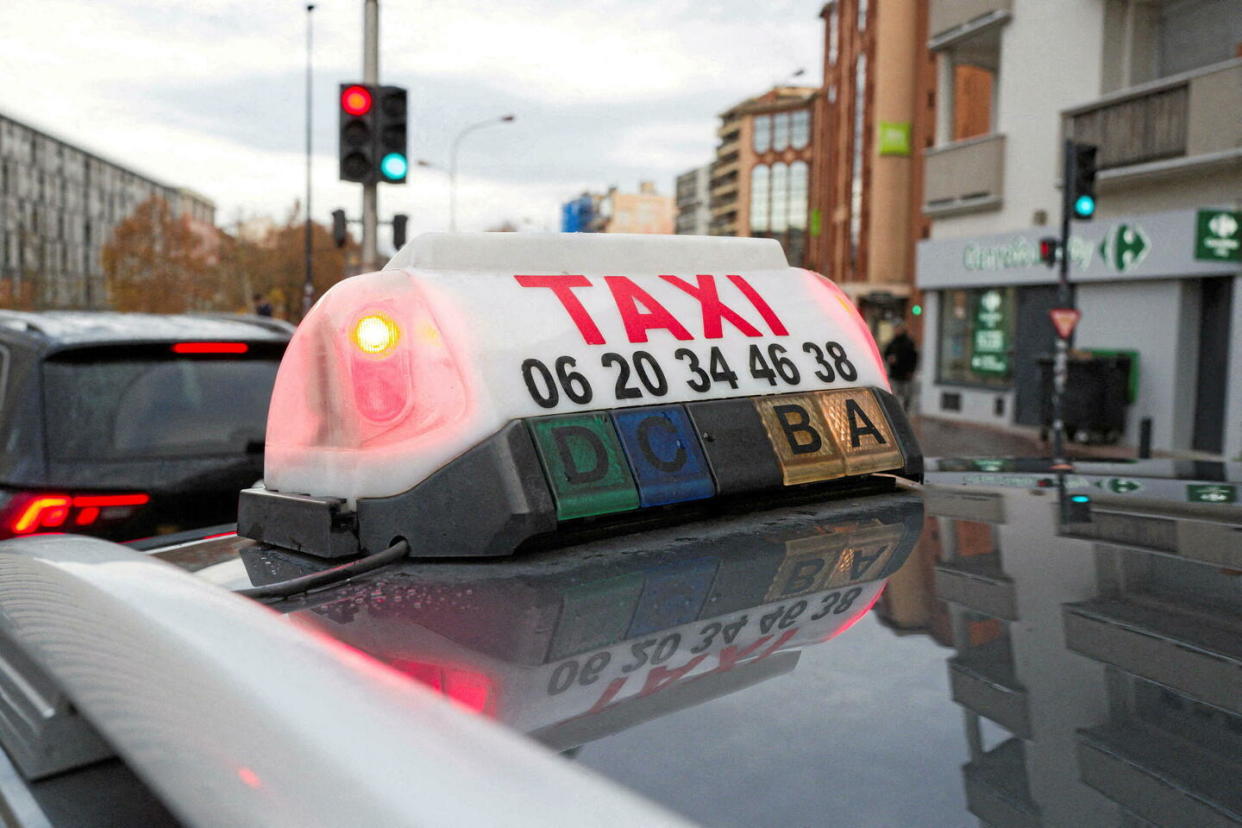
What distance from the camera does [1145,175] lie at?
56.0ft

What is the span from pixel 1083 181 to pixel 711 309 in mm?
14018

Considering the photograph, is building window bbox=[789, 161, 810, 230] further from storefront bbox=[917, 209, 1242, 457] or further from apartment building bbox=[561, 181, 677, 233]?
storefront bbox=[917, 209, 1242, 457]

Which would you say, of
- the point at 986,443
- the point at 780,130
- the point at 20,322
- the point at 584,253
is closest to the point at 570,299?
the point at 584,253

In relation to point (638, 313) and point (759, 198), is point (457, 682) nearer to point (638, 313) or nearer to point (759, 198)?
point (638, 313)

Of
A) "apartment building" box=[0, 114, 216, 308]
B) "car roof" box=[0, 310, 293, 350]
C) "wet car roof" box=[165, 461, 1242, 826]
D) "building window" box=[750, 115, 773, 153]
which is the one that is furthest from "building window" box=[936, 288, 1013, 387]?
A: "building window" box=[750, 115, 773, 153]

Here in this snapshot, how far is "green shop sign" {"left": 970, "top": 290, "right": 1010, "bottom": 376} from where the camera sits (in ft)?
72.2

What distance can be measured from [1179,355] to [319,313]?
1771cm

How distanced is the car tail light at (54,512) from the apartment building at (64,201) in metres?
70.0

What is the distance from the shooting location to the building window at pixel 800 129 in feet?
352

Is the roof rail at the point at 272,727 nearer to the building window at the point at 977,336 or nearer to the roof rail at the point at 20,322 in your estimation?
the roof rail at the point at 20,322

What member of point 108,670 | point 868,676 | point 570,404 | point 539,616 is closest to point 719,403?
point 570,404

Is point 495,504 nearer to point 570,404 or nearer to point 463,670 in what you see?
point 570,404

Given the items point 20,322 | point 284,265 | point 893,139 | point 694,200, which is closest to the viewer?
point 20,322

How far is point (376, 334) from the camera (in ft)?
5.86
